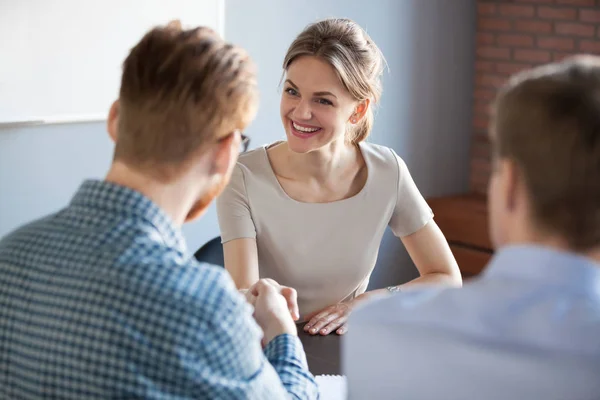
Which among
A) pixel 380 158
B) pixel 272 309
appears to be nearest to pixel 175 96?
pixel 272 309

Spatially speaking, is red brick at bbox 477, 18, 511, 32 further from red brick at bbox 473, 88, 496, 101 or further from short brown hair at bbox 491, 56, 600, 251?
short brown hair at bbox 491, 56, 600, 251

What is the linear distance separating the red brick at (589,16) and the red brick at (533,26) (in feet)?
0.58

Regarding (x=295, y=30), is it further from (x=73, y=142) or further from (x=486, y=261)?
(x=486, y=261)

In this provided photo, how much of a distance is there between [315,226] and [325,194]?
4.0 inches

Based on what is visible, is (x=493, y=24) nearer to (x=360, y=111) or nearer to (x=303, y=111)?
(x=360, y=111)

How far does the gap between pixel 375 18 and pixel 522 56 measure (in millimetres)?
924

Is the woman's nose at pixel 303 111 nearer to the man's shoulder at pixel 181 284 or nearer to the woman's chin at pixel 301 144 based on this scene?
the woman's chin at pixel 301 144

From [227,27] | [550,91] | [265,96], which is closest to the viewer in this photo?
[550,91]

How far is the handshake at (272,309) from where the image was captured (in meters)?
1.52

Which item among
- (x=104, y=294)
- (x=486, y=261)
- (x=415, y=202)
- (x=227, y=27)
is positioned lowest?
(x=486, y=261)

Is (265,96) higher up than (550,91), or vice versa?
(550,91)

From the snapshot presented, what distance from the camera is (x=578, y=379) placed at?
3.63ft

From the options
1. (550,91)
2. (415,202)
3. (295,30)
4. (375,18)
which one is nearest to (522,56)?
(375,18)

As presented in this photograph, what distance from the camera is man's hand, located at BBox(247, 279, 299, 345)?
152cm
